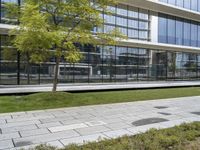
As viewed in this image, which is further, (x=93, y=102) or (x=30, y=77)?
(x=30, y=77)

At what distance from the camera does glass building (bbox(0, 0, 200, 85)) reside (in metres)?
20.5

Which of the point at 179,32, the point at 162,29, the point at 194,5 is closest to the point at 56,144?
the point at 162,29

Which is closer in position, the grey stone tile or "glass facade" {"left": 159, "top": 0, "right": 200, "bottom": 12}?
the grey stone tile

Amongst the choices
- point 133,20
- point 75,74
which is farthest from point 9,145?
point 133,20

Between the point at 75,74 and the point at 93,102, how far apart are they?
11.9 meters

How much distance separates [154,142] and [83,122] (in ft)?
9.41

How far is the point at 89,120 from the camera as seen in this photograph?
8.11 meters

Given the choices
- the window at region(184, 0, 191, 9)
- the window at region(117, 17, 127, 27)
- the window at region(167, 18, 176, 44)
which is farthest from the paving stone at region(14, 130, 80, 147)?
the window at region(184, 0, 191, 9)

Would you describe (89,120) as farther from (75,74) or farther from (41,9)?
(75,74)

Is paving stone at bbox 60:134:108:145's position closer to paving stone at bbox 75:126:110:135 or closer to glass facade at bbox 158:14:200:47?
paving stone at bbox 75:126:110:135

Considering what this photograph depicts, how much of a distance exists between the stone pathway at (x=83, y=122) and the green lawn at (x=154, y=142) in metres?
0.50

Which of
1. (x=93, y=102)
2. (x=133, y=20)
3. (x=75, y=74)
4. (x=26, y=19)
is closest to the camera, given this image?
(x=26, y=19)

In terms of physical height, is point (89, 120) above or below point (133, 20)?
below

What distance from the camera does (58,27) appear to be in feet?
41.2
